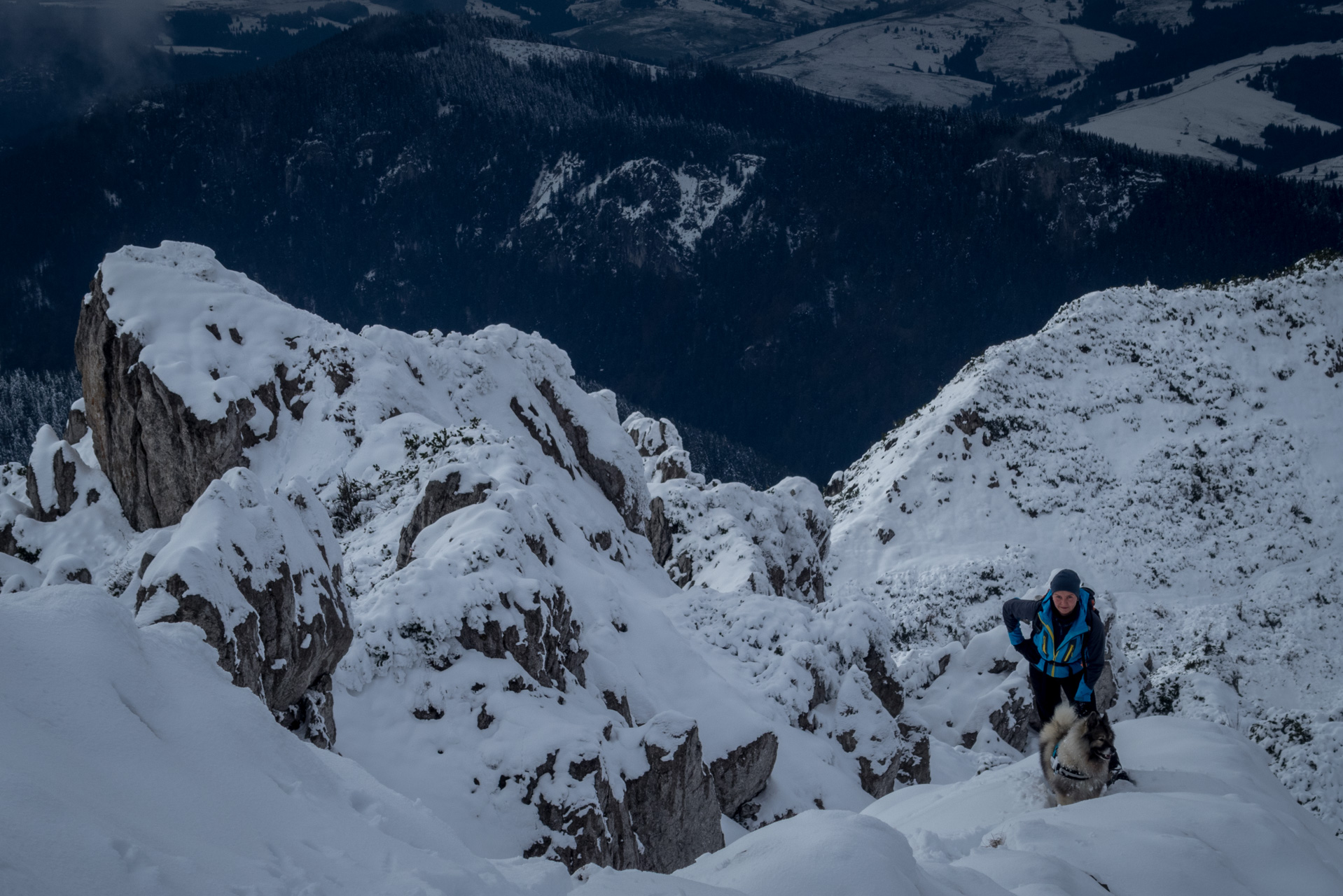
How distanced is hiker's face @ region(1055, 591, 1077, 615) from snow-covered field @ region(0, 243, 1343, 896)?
201cm

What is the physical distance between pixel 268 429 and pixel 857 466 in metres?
49.6

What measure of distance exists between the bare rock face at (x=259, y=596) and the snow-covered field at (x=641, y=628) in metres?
0.08

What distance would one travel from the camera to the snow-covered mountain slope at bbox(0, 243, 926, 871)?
496 inches

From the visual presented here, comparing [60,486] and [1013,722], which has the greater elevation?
[60,486]

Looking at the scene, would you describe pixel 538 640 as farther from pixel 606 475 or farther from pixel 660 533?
pixel 660 533

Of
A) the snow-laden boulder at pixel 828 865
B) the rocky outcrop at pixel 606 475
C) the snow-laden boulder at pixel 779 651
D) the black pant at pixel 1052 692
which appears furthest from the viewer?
the rocky outcrop at pixel 606 475

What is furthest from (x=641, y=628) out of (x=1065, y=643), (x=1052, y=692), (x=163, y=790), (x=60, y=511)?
(x=60, y=511)

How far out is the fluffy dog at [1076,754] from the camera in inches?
375

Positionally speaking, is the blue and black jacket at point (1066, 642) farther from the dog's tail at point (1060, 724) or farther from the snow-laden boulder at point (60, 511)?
the snow-laden boulder at point (60, 511)

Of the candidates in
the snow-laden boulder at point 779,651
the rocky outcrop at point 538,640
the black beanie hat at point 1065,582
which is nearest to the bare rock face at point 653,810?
the rocky outcrop at point 538,640

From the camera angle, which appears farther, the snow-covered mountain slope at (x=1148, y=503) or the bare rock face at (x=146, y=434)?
the snow-covered mountain slope at (x=1148, y=503)

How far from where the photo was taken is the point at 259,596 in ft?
39.0

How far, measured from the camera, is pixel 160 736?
6.32m

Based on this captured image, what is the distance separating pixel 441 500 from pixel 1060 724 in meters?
14.7
